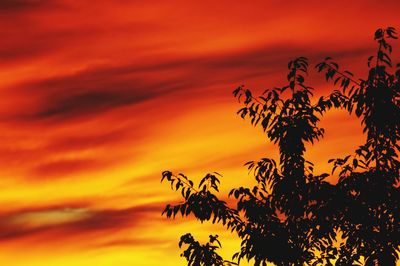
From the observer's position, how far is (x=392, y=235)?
1456 centimetres

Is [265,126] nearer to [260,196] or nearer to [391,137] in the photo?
[260,196]

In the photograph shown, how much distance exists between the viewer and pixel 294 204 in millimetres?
15453

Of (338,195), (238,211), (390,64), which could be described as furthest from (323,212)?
(390,64)

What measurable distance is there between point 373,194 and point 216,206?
2951mm

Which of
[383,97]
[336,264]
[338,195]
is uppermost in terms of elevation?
[383,97]

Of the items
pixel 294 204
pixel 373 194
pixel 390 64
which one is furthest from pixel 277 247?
pixel 390 64

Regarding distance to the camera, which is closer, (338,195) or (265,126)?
(338,195)

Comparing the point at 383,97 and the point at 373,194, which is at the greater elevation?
the point at 383,97

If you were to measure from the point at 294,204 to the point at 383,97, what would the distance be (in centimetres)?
261

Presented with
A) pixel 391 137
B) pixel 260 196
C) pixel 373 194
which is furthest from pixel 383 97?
pixel 260 196

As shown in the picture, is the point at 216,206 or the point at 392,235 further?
the point at 216,206

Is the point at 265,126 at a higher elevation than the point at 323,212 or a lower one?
higher

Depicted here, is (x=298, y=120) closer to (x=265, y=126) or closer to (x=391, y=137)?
(x=265, y=126)

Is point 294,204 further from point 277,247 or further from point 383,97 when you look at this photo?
point 383,97
